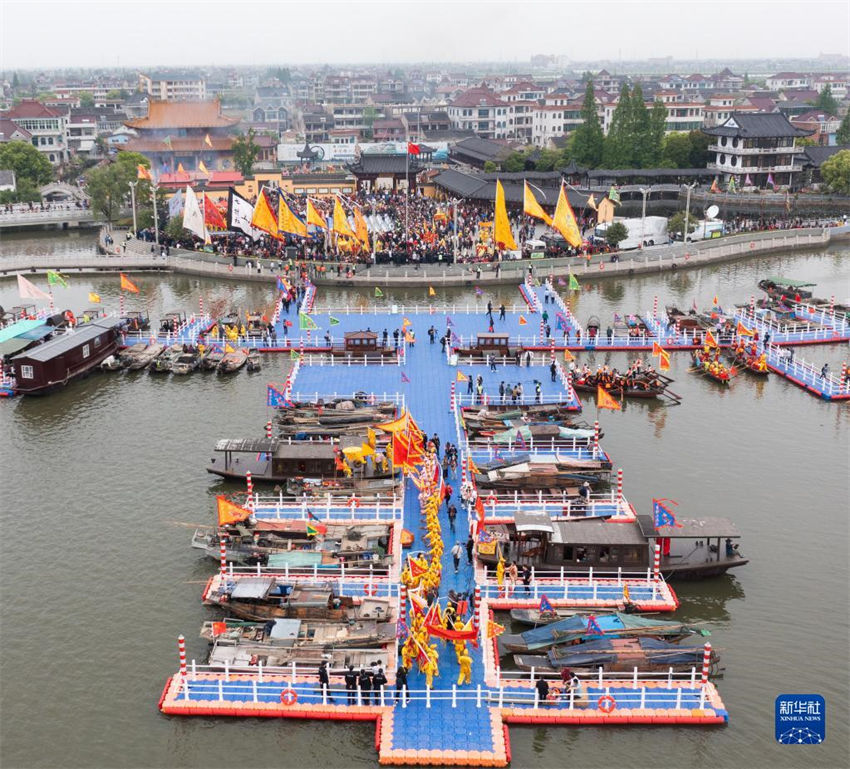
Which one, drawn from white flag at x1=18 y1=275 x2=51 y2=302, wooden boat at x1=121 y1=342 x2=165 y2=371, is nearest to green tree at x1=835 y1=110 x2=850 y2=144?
wooden boat at x1=121 y1=342 x2=165 y2=371

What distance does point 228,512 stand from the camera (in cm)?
3238

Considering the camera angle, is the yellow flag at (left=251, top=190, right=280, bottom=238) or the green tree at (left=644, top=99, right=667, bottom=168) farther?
the green tree at (left=644, top=99, right=667, bottom=168)

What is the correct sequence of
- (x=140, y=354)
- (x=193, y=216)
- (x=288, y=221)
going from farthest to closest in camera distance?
(x=193, y=216) → (x=288, y=221) → (x=140, y=354)

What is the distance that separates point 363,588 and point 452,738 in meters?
7.22

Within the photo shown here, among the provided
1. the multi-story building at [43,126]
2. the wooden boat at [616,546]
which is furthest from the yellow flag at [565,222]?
the multi-story building at [43,126]

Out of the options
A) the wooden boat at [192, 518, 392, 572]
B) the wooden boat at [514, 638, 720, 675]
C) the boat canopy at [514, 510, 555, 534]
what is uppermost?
the boat canopy at [514, 510, 555, 534]

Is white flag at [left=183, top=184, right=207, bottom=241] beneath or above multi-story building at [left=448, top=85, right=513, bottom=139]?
beneath

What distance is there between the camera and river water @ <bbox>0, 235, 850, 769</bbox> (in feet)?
81.2

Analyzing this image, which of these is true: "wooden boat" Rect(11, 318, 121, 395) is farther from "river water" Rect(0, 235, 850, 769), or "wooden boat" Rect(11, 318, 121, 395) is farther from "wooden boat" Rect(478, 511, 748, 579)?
"wooden boat" Rect(478, 511, 748, 579)

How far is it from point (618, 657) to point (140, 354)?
36.1 meters

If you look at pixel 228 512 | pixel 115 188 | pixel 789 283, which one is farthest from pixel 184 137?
pixel 228 512

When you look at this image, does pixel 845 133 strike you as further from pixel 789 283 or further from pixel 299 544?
pixel 299 544

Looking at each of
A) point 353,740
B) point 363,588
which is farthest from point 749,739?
point 363,588

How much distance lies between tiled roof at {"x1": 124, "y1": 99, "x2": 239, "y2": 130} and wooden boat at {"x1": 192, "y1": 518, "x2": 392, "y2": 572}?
10123cm
